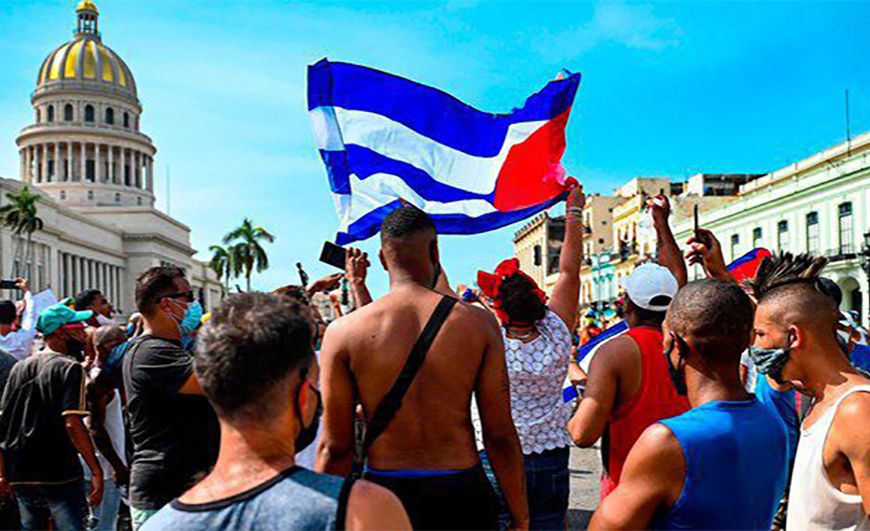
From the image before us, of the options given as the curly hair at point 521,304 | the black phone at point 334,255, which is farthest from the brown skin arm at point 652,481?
the black phone at point 334,255

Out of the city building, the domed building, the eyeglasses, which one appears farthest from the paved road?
the domed building

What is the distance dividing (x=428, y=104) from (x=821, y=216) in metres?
36.0

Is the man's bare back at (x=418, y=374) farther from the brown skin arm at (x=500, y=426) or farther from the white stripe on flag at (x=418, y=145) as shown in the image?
the white stripe on flag at (x=418, y=145)

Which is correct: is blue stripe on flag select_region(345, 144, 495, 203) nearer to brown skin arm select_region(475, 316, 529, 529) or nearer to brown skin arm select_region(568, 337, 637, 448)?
brown skin arm select_region(475, 316, 529, 529)

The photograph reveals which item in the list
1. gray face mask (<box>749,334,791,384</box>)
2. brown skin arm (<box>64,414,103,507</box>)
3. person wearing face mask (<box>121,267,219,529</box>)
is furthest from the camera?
brown skin arm (<box>64,414,103,507</box>)

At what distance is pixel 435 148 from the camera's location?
19.3ft

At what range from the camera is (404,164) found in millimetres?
5770

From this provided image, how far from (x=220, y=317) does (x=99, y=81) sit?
103109 mm

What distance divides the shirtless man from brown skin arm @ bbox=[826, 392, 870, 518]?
1.21 m

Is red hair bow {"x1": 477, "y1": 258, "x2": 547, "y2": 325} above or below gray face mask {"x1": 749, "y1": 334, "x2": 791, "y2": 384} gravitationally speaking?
above

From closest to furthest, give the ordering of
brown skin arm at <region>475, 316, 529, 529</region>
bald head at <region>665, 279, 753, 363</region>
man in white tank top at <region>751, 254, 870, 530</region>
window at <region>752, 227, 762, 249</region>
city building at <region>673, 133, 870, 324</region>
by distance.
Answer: man in white tank top at <region>751, 254, 870, 530</region>
bald head at <region>665, 279, 753, 363</region>
brown skin arm at <region>475, 316, 529, 529</region>
city building at <region>673, 133, 870, 324</region>
window at <region>752, 227, 762, 249</region>

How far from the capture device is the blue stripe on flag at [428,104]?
18.5 ft

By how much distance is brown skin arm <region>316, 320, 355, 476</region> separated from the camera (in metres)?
3.07

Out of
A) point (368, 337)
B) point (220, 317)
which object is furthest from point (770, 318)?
point (220, 317)
